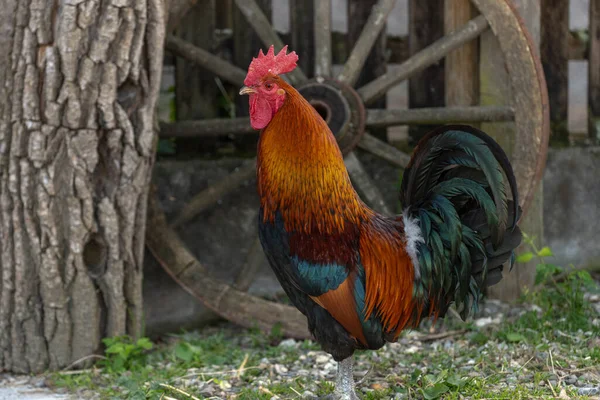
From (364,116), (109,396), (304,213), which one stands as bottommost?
(109,396)

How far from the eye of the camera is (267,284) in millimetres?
5148

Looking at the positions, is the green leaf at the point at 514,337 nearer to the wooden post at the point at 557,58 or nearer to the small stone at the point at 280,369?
the small stone at the point at 280,369

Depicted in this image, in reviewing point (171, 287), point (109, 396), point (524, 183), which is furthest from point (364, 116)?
point (109, 396)

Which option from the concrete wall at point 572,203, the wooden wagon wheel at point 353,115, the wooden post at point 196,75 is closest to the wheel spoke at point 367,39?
the wooden wagon wheel at point 353,115

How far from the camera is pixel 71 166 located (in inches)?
155

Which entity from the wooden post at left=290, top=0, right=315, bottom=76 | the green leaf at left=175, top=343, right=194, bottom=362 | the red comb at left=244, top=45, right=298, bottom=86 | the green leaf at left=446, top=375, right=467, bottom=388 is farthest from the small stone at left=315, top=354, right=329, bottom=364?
the wooden post at left=290, top=0, right=315, bottom=76

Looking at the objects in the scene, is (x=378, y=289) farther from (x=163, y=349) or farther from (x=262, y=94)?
(x=163, y=349)

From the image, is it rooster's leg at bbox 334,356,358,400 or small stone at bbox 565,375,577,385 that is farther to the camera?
small stone at bbox 565,375,577,385

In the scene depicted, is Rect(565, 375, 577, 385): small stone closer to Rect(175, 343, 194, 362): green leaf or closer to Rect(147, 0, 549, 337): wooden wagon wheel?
Rect(147, 0, 549, 337): wooden wagon wheel

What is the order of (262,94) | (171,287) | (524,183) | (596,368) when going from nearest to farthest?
(262,94)
(596,368)
(524,183)
(171,287)

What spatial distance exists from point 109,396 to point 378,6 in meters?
2.56

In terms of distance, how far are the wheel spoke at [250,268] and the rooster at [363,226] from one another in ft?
4.13

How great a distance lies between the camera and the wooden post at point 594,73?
17.5 ft

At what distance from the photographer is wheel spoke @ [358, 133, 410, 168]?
14.9ft
